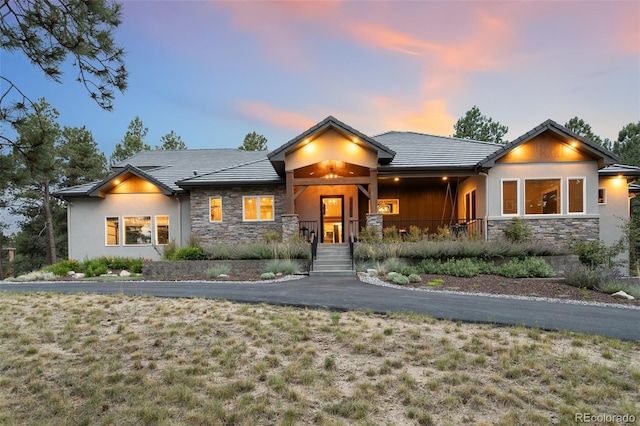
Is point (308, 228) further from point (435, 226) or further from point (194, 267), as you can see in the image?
point (194, 267)

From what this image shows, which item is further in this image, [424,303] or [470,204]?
[470,204]

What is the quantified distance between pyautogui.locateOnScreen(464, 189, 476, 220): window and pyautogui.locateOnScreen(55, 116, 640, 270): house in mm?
51

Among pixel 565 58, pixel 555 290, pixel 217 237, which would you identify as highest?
pixel 565 58

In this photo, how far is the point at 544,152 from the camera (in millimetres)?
14391

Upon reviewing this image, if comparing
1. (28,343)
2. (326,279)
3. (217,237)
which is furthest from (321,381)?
(217,237)

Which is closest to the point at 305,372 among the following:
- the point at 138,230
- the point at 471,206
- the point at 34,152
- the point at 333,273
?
the point at 34,152

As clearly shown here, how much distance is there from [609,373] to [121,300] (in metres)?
8.12

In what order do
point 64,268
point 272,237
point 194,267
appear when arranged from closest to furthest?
point 194,267 → point 272,237 → point 64,268

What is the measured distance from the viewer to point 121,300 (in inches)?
297

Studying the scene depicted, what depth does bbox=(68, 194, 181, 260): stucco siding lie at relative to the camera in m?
17.1

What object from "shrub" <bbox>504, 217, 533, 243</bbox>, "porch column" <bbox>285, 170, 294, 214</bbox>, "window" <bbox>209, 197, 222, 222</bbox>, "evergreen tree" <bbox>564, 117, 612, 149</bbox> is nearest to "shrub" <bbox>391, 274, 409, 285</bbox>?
"porch column" <bbox>285, 170, 294, 214</bbox>

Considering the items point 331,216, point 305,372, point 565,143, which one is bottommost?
point 305,372

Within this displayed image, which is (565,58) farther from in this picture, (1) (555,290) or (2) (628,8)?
(1) (555,290)

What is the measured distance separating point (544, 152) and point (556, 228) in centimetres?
307
